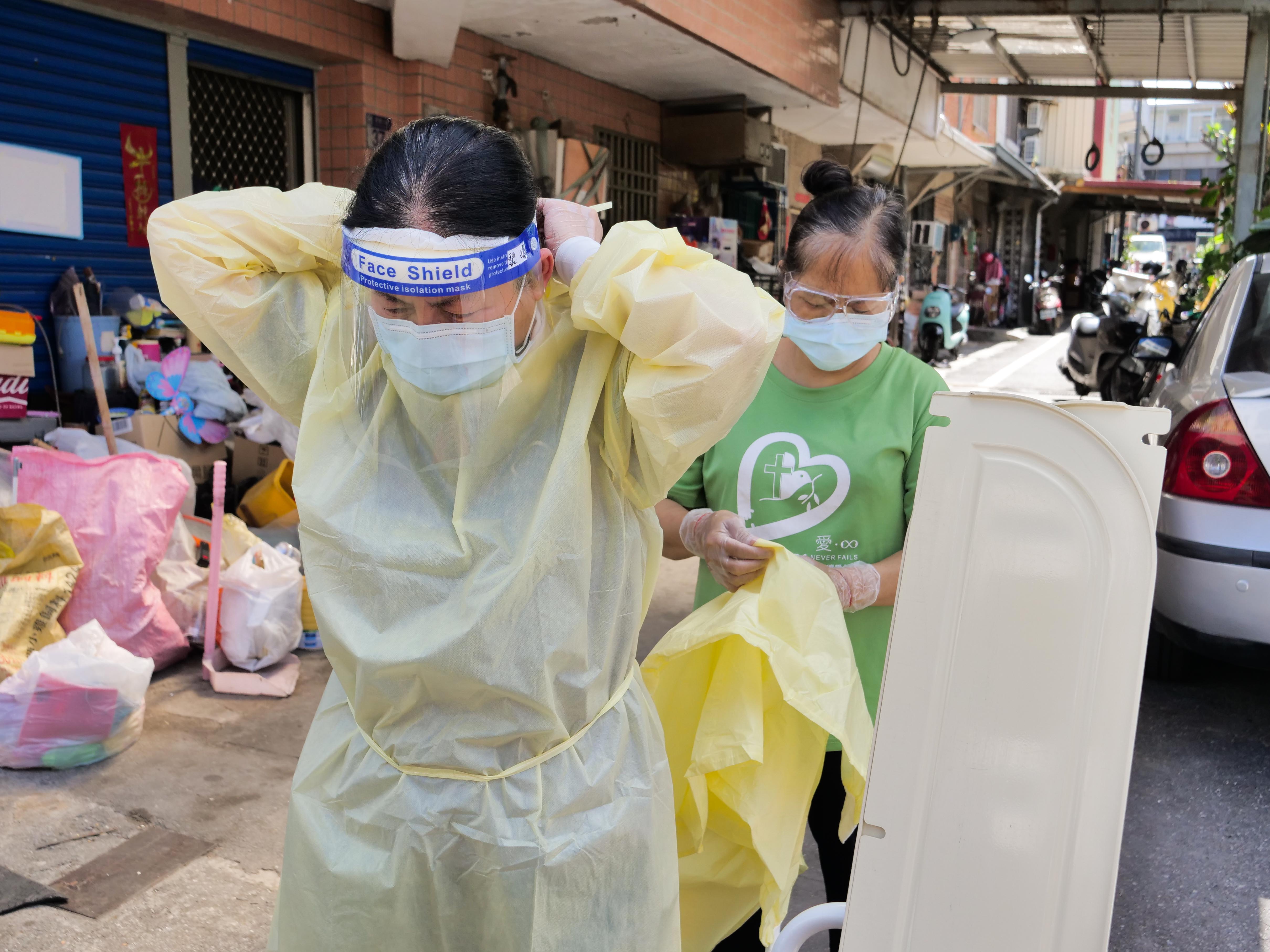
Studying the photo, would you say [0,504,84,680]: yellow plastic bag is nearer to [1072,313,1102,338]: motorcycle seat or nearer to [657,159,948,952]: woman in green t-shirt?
[657,159,948,952]: woman in green t-shirt

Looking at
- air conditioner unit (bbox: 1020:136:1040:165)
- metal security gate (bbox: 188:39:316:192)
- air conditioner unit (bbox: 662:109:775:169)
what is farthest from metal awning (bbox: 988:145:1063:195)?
metal security gate (bbox: 188:39:316:192)

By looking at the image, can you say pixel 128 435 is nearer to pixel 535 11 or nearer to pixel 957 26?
pixel 535 11

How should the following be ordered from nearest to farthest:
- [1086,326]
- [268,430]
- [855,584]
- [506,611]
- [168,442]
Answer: [506,611] → [855,584] → [168,442] → [268,430] → [1086,326]

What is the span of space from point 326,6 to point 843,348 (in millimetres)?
4730

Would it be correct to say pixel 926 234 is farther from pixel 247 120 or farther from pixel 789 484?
pixel 789 484

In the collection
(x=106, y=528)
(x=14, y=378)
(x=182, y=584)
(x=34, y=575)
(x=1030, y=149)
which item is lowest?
Result: (x=182, y=584)

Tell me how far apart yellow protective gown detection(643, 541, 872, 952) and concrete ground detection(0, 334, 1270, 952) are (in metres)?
1.05

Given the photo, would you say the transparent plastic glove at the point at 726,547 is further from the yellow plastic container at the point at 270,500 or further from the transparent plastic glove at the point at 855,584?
the yellow plastic container at the point at 270,500

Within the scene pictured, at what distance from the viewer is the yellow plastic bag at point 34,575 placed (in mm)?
3695

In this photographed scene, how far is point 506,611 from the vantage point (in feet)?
4.25

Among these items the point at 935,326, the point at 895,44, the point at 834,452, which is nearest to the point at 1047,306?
the point at 935,326

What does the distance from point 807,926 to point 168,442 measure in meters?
4.72

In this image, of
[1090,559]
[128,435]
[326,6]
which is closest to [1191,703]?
[1090,559]

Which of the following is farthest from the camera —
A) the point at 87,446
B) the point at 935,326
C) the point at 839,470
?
the point at 935,326
